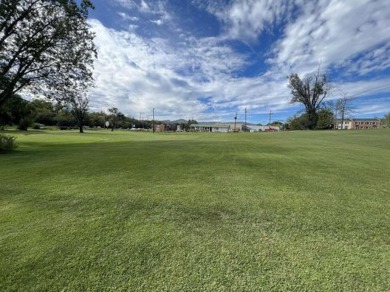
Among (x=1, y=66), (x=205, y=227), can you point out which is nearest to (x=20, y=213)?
(x=205, y=227)

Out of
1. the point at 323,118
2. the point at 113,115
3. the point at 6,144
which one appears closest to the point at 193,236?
the point at 6,144

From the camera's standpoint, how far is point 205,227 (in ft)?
10.2

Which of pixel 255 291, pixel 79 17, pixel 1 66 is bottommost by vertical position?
pixel 255 291

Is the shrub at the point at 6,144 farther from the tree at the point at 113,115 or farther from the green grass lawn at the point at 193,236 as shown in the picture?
the tree at the point at 113,115

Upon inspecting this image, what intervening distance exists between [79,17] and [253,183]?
55.1 feet

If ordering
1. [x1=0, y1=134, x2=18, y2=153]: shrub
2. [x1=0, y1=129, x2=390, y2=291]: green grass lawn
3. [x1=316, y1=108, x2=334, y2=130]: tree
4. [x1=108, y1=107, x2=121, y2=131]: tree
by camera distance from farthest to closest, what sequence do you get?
1. [x1=108, y1=107, x2=121, y2=131]: tree
2. [x1=316, y1=108, x2=334, y2=130]: tree
3. [x1=0, y1=134, x2=18, y2=153]: shrub
4. [x1=0, y1=129, x2=390, y2=291]: green grass lawn

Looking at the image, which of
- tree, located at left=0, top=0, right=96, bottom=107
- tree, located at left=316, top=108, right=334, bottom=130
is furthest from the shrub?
tree, located at left=316, top=108, right=334, bottom=130

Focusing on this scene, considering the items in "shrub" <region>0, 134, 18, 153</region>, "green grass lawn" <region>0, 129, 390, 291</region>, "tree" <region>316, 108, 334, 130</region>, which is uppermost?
"tree" <region>316, 108, 334, 130</region>

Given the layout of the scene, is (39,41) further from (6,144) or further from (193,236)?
(193,236)

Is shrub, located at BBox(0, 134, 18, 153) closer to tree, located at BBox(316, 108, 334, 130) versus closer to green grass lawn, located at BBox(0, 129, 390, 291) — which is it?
green grass lawn, located at BBox(0, 129, 390, 291)

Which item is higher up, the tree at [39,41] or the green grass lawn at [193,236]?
the tree at [39,41]

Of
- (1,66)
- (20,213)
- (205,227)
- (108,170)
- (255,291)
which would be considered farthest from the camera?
(1,66)

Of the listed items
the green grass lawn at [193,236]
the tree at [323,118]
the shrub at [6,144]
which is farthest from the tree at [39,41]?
the tree at [323,118]

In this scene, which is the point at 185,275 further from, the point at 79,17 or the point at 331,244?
the point at 79,17
